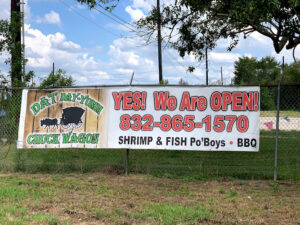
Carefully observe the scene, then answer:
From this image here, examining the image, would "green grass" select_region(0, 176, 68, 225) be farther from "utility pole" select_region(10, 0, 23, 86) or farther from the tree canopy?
the tree canopy

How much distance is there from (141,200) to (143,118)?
2.21m

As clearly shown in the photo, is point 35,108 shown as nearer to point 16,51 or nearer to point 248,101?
point 16,51

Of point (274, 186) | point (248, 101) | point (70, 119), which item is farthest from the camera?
point (70, 119)

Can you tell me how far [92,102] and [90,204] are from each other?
285 cm

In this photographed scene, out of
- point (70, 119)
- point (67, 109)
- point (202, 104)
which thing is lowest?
point (70, 119)

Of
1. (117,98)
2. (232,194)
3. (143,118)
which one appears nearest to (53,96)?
(117,98)

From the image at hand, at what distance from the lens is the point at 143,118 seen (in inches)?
292

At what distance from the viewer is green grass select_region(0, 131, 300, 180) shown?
299 inches

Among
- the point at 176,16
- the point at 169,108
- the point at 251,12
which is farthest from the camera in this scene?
the point at 176,16

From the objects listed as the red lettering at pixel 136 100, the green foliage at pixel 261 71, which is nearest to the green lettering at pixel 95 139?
the red lettering at pixel 136 100

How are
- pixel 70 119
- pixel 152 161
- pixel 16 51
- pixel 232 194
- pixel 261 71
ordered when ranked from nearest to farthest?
pixel 232 194 → pixel 70 119 → pixel 152 161 → pixel 16 51 → pixel 261 71

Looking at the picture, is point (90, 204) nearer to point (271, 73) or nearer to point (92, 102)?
point (92, 102)

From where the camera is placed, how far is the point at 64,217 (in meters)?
4.77

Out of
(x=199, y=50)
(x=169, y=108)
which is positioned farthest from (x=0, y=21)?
(x=199, y=50)
